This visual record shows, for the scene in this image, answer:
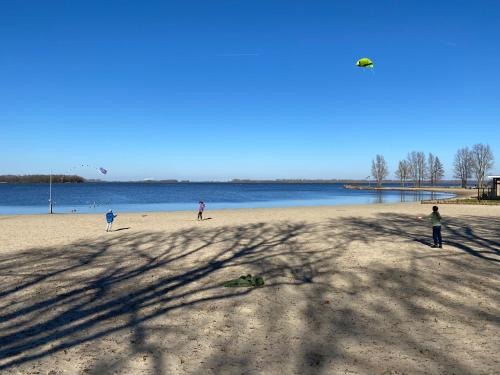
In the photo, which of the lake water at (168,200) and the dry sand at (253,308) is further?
the lake water at (168,200)

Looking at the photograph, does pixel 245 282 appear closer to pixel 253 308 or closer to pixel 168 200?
pixel 253 308

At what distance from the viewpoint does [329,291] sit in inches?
414

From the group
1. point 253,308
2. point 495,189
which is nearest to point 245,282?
point 253,308

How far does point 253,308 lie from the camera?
30.4ft

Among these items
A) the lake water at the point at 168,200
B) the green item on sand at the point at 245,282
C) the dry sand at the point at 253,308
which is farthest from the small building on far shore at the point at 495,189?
the green item on sand at the point at 245,282

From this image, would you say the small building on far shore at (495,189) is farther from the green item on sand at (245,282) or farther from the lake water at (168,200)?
the green item on sand at (245,282)

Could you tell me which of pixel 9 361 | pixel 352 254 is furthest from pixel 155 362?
pixel 352 254

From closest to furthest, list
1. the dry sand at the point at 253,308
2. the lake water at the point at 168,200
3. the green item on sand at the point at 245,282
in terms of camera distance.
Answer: the dry sand at the point at 253,308 → the green item on sand at the point at 245,282 → the lake water at the point at 168,200

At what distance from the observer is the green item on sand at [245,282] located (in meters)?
11.1

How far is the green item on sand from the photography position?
36.3 ft

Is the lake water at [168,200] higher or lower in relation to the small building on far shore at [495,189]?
lower

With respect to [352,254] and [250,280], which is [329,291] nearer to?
[250,280]

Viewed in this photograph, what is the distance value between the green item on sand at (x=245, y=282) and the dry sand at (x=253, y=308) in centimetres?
34

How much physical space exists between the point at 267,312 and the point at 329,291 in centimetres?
240
